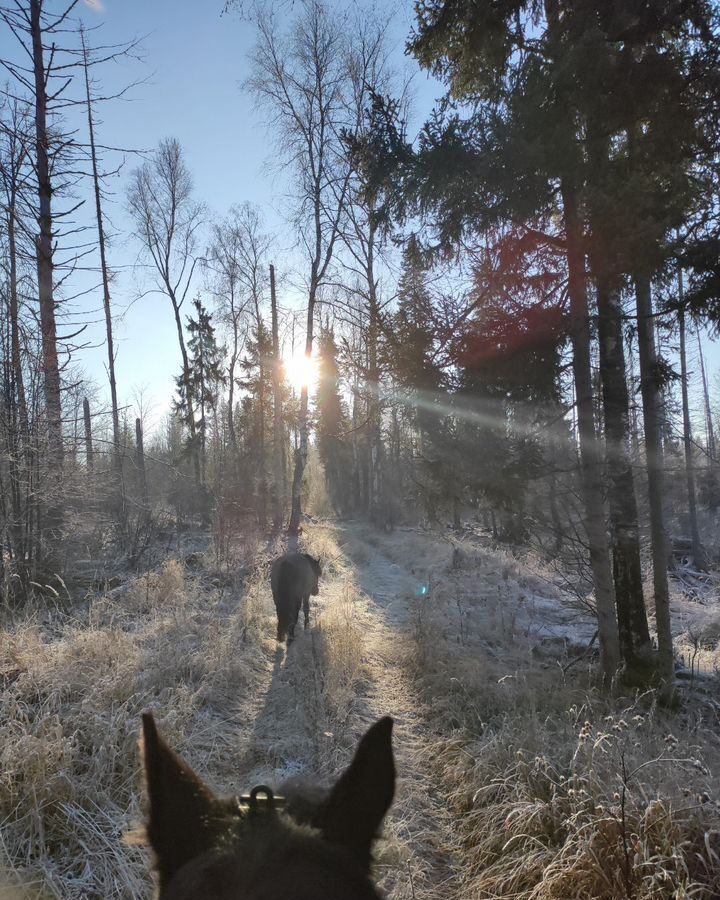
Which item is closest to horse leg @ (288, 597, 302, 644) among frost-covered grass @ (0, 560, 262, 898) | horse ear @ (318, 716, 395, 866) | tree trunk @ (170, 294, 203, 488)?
frost-covered grass @ (0, 560, 262, 898)

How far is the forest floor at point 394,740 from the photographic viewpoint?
111 inches

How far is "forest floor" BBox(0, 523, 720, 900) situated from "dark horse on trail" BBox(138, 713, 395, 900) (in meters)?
1.95

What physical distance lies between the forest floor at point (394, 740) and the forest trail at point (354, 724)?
2 centimetres

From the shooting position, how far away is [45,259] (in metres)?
8.40

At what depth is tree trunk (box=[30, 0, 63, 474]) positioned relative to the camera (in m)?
7.45

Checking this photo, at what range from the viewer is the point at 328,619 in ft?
28.2

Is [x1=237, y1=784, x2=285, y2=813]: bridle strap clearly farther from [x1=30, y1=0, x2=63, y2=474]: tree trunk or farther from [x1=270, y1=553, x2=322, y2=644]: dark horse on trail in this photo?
[x1=30, y1=0, x2=63, y2=474]: tree trunk

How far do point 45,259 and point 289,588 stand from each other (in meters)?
6.88

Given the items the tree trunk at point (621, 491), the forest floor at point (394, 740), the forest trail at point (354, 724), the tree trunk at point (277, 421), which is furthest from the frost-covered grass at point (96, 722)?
the tree trunk at point (277, 421)

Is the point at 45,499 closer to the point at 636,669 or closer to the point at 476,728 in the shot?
the point at 476,728

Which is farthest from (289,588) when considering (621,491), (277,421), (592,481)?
(277,421)

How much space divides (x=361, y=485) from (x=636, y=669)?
29.8 meters

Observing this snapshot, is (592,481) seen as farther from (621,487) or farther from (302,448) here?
(302,448)

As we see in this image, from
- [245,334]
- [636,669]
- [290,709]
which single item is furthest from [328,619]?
[245,334]
